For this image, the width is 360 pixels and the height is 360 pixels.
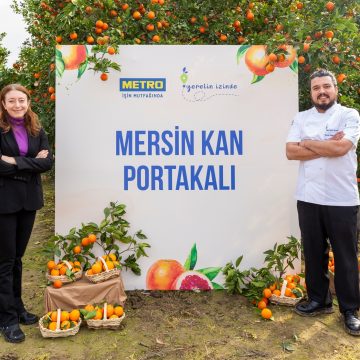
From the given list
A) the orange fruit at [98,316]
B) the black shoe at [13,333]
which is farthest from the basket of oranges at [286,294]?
the black shoe at [13,333]

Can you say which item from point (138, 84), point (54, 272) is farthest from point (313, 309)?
point (138, 84)

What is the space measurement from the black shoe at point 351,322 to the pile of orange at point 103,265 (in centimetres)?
199

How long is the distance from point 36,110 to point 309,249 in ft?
12.0

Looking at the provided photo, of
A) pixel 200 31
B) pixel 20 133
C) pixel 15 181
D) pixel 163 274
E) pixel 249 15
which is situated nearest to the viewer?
pixel 15 181

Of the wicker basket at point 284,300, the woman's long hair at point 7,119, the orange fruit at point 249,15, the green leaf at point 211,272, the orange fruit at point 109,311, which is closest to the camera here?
the woman's long hair at point 7,119

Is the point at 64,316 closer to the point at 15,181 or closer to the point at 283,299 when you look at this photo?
the point at 15,181

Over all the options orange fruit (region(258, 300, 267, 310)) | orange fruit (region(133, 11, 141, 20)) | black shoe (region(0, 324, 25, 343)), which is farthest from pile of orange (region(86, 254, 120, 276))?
orange fruit (region(133, 11, 141, 20))

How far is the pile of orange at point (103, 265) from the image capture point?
3858mm

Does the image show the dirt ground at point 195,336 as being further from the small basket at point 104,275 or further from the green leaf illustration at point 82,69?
the green leaf illustration at point 82,69

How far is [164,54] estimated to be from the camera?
163 inches

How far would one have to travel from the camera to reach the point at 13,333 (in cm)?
342

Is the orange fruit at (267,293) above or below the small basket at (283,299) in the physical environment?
above

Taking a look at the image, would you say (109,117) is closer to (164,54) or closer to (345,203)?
(164,54)

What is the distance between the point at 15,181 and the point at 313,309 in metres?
2.72
